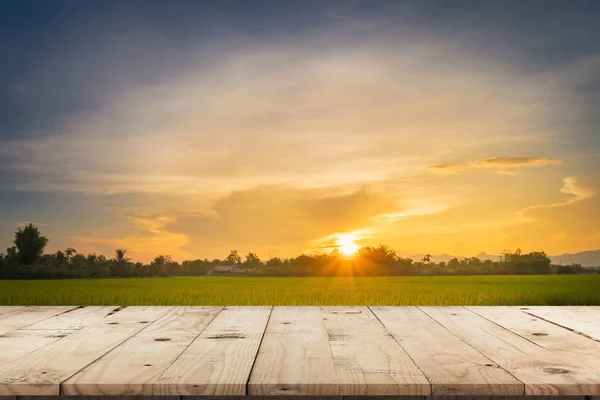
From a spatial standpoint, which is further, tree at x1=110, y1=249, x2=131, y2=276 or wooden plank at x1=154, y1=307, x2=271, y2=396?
tree at x1=110, y1=249, x2=131, y2=276

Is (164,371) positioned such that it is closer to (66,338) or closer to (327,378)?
(327,378)

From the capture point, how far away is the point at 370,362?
2.07 meters

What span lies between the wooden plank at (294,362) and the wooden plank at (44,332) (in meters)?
→ 0.91

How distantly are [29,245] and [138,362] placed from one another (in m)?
17.6

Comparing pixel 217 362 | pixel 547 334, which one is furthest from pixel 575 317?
pixel 217 362

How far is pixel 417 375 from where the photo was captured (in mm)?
1888

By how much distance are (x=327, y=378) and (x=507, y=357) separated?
2.50 ft

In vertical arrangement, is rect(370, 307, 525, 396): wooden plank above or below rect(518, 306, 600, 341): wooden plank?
below

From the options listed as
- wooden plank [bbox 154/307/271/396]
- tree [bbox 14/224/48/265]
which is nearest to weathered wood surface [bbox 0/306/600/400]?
wooden plank [bbox 154/307/271/396]

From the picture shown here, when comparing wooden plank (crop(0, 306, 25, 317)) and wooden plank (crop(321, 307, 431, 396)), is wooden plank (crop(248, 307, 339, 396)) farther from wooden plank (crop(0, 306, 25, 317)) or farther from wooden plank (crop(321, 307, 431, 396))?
wooden plank (crop(0, 306, 25, 317))

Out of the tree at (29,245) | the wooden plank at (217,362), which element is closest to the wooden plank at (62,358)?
the wooden plank at (217,362)

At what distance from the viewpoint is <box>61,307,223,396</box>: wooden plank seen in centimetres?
178

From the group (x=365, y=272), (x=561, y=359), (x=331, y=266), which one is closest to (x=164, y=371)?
(x=561, y=359)

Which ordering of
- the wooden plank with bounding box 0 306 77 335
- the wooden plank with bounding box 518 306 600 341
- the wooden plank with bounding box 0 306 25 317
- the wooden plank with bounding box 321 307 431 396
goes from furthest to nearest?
the wooden plank with bounding box 0 306 25 317 < the wooden plank with bounding box 0 306 77 335 < the wooden plank with bounding box 518 306 600 341 < the wooden plank with bounding box 321 307 431 396
